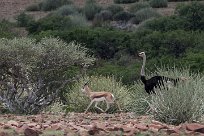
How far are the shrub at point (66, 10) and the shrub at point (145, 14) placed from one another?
6613 mm

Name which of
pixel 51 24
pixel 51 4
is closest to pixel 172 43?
pixel 51 24

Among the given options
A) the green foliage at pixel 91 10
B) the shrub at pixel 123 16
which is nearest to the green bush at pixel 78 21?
the green foliage at pixel 91 10

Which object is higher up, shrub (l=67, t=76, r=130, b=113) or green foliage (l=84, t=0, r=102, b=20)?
shrub (l=67, t=76, r=130, b=113)

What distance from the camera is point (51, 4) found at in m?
74.9

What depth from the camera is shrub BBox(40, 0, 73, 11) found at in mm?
74125

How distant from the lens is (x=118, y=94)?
71.6 feet

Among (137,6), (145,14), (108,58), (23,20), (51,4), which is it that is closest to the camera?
(108,58)

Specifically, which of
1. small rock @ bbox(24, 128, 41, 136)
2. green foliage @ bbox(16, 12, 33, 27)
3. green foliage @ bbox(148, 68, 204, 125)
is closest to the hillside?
green foliage @ bbox(16, 12, 33, 27)

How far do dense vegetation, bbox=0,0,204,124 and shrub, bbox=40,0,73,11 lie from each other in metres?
0.10

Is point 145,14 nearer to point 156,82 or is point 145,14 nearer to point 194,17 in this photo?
point 194,17

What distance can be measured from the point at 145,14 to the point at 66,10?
851 cm

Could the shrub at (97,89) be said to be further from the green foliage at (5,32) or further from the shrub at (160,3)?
the shrub at (160,3)

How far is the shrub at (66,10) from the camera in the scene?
69250mm

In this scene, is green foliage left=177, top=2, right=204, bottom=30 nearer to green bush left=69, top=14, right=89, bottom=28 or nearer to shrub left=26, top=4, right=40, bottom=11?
green bush left=69, top=14, right=89, bottom=28
